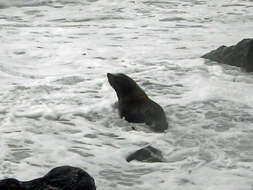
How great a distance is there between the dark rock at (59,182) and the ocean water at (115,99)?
783mm

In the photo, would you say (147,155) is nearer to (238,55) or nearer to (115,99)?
(115,99)

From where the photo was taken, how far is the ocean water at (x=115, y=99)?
466cm

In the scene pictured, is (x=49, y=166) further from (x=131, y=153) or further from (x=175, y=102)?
(x=175, y=102)

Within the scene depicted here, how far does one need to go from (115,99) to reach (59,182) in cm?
351

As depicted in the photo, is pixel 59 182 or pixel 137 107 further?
pixel 137 107

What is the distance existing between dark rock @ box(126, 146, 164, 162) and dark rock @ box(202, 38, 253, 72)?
12.6ft

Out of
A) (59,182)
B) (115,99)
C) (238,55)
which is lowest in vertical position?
(115,99)

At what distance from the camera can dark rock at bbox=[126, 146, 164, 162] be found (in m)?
4.88

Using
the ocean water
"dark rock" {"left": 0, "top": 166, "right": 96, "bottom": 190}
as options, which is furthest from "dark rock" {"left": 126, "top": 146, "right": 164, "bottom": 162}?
"dark rock" {"left": 0, "top": 166, "right": 96, "bottom": 190}

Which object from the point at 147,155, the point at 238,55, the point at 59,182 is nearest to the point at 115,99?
the point at 147,155

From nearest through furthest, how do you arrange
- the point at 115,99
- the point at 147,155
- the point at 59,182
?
the point at 59,182
the point at 147,155
the point at 115,99

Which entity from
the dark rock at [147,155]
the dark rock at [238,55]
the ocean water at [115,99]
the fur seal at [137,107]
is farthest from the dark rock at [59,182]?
the dark rock at [238,55]

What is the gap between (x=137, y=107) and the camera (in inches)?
231

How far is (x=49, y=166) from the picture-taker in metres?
4.68
